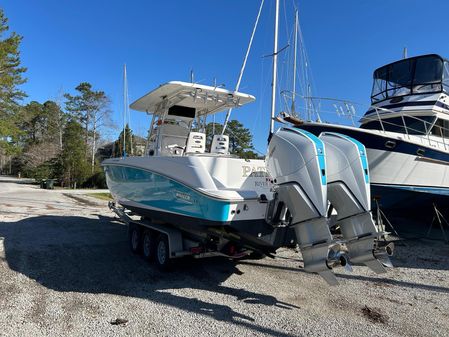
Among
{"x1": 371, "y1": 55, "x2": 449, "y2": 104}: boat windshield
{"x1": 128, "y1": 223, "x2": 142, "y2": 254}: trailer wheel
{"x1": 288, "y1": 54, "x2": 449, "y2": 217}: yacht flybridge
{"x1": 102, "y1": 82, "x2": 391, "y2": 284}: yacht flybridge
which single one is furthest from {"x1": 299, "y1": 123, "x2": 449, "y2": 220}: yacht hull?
{"x1": 128, "y1": 223, "x2": 142, "y2": 254}: trailer wheel

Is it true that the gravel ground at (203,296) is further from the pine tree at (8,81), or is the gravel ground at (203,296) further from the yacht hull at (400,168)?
the pine tree at (8,81)

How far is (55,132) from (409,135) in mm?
49536

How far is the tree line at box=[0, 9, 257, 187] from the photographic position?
28.4m

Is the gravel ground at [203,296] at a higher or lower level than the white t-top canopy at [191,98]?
lower

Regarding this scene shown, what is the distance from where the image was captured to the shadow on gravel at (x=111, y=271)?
475cm

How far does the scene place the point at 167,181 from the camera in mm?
5613

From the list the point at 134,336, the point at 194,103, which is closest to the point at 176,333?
the point at 134,336

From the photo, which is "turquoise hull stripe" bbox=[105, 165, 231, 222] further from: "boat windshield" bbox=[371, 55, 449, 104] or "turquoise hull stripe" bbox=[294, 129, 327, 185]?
"boat windshield" bbox=[371, 55, 449, 104]

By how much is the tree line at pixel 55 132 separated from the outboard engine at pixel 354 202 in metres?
2.00

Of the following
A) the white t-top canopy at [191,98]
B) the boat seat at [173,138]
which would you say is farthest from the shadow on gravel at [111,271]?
the white t-top canopy at [191,98]

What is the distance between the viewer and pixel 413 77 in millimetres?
11531

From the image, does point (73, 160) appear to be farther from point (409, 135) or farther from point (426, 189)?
point (426, 189)

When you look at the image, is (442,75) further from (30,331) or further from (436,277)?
(30,331)

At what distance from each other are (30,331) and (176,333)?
1494mm
